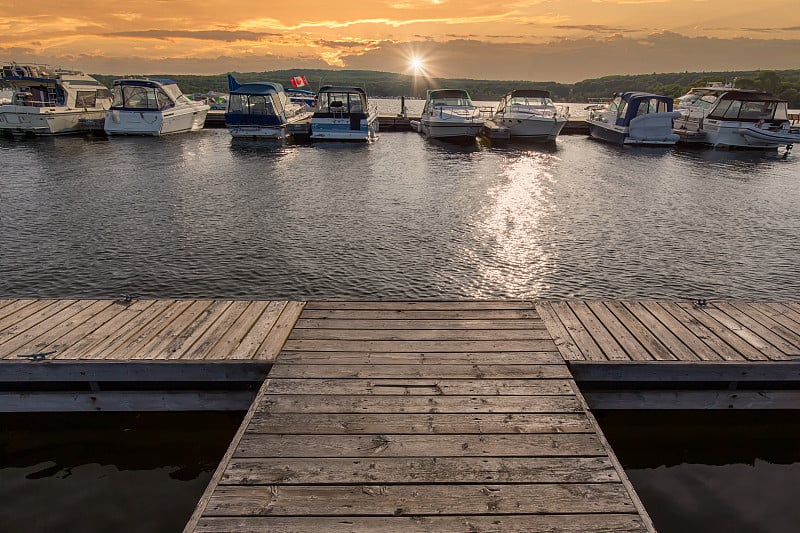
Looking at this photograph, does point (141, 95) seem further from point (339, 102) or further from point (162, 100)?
point (339, 102)

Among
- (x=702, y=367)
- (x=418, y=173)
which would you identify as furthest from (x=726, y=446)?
(x=418, y=173)

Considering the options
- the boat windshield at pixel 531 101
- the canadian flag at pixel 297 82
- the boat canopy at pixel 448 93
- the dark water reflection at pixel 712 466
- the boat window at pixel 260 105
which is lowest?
the dark water reflection at pixel 712 466

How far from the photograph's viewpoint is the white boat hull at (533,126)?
3328 centimetres

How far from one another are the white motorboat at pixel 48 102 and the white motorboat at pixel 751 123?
4951cm

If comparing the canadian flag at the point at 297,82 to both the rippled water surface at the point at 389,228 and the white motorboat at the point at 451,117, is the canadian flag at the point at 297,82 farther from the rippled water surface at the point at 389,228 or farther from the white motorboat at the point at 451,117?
the rippled water surface at the point at 389,228

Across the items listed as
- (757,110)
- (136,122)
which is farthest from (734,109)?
(136,122)

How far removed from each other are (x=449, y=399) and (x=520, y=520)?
63.4 inches

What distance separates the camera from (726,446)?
6.24 meters

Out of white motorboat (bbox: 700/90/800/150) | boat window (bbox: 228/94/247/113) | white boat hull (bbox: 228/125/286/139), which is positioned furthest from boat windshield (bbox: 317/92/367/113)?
white motorboat (bbox: 700/90/800/150)

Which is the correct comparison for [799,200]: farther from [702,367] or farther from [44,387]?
[44,387]

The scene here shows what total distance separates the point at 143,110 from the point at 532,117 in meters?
29.6

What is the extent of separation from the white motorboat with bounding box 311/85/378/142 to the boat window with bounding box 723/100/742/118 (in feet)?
89.2

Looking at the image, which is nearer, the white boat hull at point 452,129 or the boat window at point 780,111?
the boat window at point 780,111

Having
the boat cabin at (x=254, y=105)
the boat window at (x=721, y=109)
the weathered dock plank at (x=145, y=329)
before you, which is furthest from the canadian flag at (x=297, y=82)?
the weathered dock plank at (x=145, y=329)
